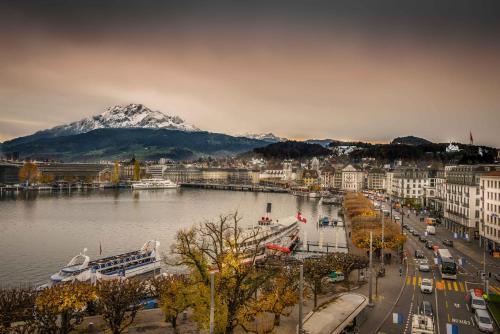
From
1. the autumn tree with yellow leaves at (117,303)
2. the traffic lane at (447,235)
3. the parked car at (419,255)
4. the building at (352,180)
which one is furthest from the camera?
the building at (352,180)

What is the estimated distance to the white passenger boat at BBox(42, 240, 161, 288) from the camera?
33097mm

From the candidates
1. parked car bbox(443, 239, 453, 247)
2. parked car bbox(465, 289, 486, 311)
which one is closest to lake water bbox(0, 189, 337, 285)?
parked car bbox(443, 239, 453, 247)

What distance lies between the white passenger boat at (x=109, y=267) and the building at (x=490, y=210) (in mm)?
33920

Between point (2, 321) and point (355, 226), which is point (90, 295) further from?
point (355, 226)

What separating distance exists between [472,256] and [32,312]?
3910 centimetres

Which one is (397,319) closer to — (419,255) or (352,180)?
(419,255)

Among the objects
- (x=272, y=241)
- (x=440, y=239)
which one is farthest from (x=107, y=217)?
(x=440, y=239)

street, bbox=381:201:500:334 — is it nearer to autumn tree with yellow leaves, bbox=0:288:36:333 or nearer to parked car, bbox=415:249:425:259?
parked car, bbox=415:249:425:259

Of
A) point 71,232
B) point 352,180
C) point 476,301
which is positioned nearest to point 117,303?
point 476,301

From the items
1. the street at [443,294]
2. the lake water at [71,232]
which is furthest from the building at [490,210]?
the lake water at [71,232]

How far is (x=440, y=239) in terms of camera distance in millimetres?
52062

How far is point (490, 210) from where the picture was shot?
4547 centimetres

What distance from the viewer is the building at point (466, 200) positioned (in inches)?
1996

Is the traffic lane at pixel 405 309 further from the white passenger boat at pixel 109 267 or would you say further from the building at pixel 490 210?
the white passenger boat at pixel 109 267
